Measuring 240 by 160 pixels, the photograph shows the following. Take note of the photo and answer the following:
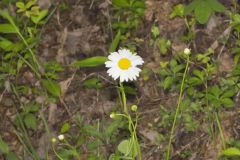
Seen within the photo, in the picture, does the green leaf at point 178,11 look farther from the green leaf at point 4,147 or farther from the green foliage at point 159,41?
the green leaf at point 4,147

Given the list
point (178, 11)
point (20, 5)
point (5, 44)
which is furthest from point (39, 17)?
point (178, 11)

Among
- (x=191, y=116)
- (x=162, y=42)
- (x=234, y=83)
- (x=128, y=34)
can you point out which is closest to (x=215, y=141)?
(x=191, y=116)

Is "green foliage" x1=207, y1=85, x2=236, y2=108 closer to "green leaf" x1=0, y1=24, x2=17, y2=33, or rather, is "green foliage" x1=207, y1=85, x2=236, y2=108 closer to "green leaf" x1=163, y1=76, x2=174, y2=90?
"green leaf" x1=163, y1=76, x2=174, y2=90

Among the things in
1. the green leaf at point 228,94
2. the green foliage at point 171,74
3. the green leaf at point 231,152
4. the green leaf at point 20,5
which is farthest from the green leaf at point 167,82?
the green leaf at point 20,5

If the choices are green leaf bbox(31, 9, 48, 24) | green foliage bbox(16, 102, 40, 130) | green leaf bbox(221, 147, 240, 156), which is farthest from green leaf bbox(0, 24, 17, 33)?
green leaf bbox(221, 147, 240, 156)

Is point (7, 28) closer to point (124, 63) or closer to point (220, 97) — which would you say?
point (124, 63)

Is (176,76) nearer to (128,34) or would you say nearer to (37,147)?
(128,34)
